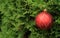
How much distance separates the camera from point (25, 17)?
3.11 metres

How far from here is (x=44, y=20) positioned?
2771 mm

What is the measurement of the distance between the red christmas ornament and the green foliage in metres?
0.10

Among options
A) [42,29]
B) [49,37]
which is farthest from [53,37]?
[42,29]

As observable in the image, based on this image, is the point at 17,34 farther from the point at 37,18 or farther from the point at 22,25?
the point at 37,18

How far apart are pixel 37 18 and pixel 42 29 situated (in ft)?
0.59

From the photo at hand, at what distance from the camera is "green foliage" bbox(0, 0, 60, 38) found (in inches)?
113

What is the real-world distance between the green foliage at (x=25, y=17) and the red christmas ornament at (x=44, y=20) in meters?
0.10

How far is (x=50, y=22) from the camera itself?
2791 mm

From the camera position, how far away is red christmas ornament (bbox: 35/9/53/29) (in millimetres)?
2770

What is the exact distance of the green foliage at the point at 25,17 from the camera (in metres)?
2.88

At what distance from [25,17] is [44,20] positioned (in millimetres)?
431

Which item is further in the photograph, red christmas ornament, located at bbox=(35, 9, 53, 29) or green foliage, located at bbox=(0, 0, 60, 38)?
green foliage, located at bbox=(0, 0, 60, 38)

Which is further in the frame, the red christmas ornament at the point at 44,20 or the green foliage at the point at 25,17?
the green foliage at the point at 25,17

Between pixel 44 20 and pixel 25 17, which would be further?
pixel 25 17
